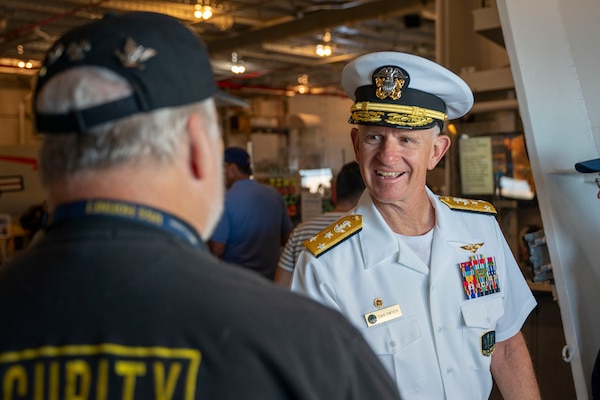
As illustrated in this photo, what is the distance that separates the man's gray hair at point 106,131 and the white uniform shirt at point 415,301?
111 centimetres

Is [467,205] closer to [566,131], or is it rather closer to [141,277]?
[566,131]

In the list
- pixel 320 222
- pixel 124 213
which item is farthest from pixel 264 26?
A: pixel 124 213

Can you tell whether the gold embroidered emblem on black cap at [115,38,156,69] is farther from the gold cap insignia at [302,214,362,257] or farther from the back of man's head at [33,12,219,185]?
the gold cap insignia at [302,214,362,257]

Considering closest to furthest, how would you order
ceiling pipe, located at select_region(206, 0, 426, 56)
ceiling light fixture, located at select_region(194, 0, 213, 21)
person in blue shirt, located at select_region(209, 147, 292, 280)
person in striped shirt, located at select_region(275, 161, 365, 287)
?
person in striped shirt, located at select_region(275, 161, 365, 287), person in blue shirt, located at select_region(209, 147, 292, 280), ceiling light fixture, located at select_region(194, 0, 213, 21), ceiling pipe, located at select_region(206, 0, 426, 56)

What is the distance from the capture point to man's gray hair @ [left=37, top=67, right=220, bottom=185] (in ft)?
2.81

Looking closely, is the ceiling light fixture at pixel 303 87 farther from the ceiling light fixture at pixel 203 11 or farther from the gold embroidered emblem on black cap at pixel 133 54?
the gold embroidered emblem on black cap at pixel 133 54

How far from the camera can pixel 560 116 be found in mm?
2756

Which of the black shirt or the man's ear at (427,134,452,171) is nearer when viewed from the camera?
the black shirt

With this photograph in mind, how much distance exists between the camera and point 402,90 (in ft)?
6.73

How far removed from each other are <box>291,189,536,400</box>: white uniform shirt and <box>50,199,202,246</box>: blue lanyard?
107 centimetres

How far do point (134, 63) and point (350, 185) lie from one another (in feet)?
10.1

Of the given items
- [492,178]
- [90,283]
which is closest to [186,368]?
[90,283]

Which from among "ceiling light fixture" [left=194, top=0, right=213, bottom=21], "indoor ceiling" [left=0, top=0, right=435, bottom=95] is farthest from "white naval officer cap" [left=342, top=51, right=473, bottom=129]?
"indoor ceiling" [left=0, top=0, right=435, bottom=95]

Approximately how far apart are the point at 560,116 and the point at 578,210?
13.4 inches
